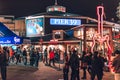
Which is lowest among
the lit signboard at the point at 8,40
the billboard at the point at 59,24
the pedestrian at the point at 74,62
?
the pedestrian at the point at 74,62

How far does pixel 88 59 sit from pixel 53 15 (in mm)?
50241

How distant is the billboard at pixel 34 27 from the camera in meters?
68.6

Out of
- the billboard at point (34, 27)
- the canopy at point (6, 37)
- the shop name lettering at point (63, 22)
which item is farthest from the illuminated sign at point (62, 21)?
the canopy at point (6, 37)

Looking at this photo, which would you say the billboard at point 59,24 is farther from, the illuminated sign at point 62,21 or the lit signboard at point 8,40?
the lit signboard at point 8,40

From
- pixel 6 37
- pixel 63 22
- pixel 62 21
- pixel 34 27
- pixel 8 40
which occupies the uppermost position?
pixel 62 21

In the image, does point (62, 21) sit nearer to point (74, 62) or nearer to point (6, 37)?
point (6, 37)

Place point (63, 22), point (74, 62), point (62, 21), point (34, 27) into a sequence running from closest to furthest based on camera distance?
point (74, 62) < point (62, 21) < point (63, 22) < point (34, 27)

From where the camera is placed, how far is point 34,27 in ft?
231

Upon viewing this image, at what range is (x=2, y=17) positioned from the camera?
85750mm

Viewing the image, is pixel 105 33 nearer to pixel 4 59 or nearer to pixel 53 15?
pixel 4 59

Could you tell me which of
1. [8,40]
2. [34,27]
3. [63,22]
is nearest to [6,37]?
[8,40]

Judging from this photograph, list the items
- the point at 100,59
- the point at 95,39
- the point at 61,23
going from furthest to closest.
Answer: the point at 61,23
the point at 95,39
the point at 100,59

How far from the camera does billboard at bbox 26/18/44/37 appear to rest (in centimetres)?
6862

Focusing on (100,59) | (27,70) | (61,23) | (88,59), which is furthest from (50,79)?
(61,23)
